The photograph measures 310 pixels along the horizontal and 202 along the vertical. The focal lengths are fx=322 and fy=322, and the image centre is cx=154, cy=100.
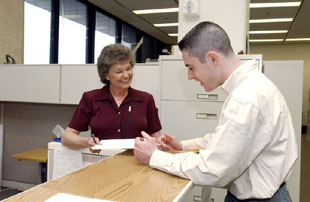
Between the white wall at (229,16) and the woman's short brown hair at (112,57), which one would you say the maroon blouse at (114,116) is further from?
the white wall at (229,16)

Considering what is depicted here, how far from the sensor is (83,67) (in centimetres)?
279

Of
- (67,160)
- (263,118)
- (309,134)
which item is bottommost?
(309,134)

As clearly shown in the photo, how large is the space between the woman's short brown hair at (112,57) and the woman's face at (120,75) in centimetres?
2

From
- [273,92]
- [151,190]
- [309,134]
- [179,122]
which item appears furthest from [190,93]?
[309,134]

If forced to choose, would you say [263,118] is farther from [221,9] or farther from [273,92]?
[221,9]

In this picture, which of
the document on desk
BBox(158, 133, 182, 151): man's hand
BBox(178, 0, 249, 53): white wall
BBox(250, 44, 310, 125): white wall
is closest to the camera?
the document on desk

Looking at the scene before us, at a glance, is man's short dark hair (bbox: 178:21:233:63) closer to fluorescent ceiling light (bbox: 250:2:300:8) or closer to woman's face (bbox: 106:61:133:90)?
woman's face (bbox: 106:61:133:90)

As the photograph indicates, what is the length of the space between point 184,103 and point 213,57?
3.63 feet

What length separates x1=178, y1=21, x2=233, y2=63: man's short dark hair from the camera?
1084mm

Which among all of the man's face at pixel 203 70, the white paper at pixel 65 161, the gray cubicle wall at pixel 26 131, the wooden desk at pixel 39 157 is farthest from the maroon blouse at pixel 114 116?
the gray cubicle wall at pixel 26 131

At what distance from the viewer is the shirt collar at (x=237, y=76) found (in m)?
1.04

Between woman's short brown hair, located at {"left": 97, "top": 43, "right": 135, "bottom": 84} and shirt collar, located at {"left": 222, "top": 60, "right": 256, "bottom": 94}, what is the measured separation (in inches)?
32.9

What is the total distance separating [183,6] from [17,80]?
1.68m

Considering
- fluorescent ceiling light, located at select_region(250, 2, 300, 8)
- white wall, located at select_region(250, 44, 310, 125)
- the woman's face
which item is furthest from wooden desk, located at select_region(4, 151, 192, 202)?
white wall, located at select_region(250, 44, 310, 125)
